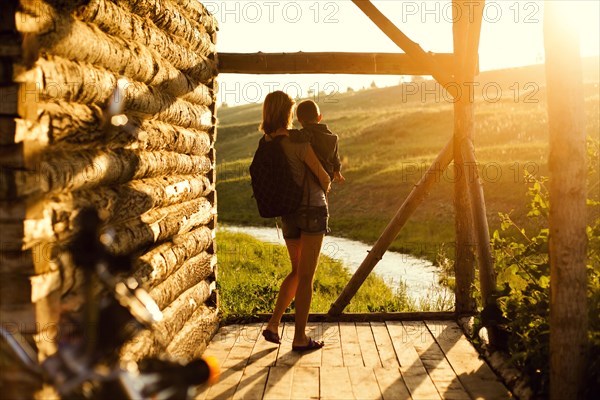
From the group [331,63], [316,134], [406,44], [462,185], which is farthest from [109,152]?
[462,185]

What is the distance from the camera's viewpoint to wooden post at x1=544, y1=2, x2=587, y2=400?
4.11 metres

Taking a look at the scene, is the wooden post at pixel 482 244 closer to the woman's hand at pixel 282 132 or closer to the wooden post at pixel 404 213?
the wooden post at pixel 404 213

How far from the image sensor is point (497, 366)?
571 cm

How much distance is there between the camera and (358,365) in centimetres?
600

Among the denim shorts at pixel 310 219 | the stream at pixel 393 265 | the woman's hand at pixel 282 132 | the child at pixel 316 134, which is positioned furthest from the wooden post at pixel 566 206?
the stream at pixel 393 265

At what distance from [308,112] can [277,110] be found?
0.87 feet

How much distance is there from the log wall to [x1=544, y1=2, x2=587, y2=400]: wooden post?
2.20 meters

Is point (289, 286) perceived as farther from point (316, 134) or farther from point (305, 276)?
point (316, 134)

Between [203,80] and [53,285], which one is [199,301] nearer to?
[203,80]

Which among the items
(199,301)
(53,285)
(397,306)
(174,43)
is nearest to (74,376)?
(53,285)

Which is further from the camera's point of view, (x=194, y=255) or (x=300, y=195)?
(x=194, y=255)

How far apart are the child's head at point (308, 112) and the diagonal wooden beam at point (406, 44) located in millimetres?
1366

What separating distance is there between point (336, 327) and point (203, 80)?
2.58 meters

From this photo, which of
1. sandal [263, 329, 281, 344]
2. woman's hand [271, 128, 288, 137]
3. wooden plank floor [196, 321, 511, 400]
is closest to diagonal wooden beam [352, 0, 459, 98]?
woman's hand [271, 128, 288, 137]
